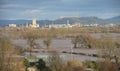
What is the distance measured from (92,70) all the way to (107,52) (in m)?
2.31

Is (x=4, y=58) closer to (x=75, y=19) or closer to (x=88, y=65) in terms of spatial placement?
(x=88, y=65)

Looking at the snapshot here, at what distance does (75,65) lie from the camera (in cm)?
611

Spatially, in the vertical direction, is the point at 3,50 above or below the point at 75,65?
above

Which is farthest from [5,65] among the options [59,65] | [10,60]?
[59,65]

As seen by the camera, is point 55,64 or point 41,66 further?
point 41,66

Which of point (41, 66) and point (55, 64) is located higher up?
point (55, 64)

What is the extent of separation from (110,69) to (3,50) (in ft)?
7.03

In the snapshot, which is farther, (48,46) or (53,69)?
(48,46)

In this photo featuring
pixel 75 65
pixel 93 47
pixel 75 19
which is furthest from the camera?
pixel 75 19

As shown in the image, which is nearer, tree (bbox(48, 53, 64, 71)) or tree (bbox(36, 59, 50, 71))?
tree (bbox(48, 53, 64, 71))

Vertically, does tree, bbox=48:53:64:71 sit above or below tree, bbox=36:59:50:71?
above

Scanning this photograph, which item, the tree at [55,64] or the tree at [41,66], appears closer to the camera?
the tree at [55,64]

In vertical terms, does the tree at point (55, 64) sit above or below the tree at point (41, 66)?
above

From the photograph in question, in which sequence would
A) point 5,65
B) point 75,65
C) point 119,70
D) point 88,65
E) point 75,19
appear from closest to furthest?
point 5,65, point 119,70, point 75,65, point 88,65, point 75,19
